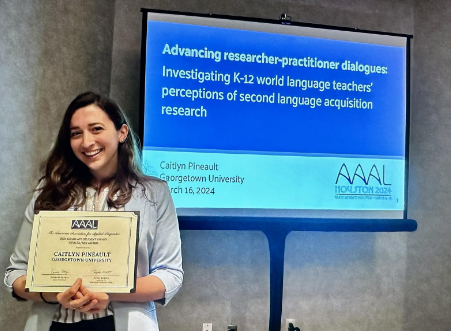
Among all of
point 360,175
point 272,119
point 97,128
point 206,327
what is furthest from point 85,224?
point 360,175

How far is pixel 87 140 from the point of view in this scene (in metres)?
1.45

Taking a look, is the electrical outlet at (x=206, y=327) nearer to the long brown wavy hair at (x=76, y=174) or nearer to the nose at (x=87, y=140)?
the long brown wavy hair at (x=76, y=174)

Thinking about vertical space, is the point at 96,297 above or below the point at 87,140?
below

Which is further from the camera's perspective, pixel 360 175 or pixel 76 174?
pixel 360 175

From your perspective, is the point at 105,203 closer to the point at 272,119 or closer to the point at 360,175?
the point at 272,119

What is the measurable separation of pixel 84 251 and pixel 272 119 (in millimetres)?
1373

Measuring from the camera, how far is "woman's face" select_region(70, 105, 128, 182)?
4.81ft

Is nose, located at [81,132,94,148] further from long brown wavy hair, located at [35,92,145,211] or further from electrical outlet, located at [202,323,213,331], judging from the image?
electrical outlet, located at [202,323,213,331]

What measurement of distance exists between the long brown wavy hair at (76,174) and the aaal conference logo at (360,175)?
133 centimetres

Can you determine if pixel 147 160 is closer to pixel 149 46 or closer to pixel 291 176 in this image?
pixel 149 46

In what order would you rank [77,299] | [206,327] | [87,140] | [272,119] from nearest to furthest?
[77,299] < [87,140] < [272,119] < [206,327]

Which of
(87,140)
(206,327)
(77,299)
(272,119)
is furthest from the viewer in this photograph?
(206,327)

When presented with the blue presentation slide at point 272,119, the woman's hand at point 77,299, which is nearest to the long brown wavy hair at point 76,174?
the woman's hand at point 77,299

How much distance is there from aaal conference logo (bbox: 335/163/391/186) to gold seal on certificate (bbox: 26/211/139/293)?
4.78 feet
